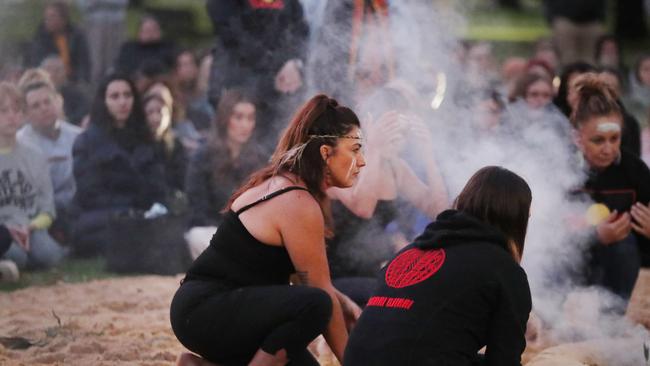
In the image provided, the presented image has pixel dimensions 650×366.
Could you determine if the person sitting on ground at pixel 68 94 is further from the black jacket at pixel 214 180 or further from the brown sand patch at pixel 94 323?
the brown sand patch at pixel 94 323

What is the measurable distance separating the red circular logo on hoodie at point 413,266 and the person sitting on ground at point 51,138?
4647mm

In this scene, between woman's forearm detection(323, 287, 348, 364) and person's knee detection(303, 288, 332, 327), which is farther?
woman's forearm detection(323, 287, 348, 364)

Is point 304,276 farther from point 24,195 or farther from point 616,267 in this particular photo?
point 24,195

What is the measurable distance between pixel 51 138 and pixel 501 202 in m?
5.17

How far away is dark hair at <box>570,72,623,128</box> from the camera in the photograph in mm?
6352

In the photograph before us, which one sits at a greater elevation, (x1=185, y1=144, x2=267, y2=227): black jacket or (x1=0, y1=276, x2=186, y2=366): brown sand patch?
(x1=185, y1=144, x2=267, y2=227): black jacket

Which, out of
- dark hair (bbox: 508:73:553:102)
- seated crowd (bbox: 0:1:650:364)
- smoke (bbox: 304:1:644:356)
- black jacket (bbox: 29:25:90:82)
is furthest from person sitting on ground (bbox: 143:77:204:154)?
dark hair (bbox: 508:73:553:102)

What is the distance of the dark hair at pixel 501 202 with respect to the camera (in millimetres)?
3893

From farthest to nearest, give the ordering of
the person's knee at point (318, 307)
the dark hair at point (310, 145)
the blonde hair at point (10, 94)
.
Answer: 1. the blonde hair at point (10, 94)
2. the dark hair at point (310, 145)
3. the person's knee at point (318, 307)

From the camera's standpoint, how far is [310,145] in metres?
4.38

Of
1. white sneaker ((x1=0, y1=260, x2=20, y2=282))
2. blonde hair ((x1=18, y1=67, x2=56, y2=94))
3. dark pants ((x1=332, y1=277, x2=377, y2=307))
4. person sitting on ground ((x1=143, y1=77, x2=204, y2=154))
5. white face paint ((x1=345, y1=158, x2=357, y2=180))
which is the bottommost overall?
white sneaker ((x1=0, y1=260, x2=20, y2=282))

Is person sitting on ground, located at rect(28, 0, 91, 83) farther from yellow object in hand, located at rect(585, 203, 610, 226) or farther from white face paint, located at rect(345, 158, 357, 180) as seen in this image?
white face paint, located at rect(345, 158, 357, 180)

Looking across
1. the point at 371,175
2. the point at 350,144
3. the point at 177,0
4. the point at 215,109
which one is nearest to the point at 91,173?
the point at 215,109

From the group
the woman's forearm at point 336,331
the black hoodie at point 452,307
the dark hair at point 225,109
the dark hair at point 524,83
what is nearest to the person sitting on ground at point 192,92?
the dark hair at point 225,109
